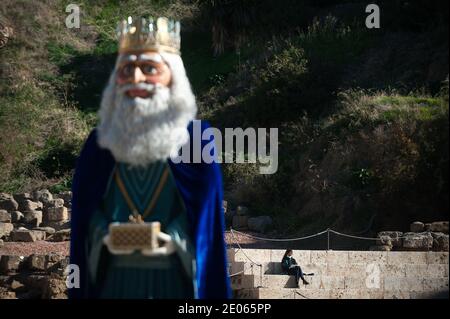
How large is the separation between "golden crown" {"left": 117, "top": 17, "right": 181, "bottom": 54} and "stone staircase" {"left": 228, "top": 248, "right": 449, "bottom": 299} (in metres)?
7.64

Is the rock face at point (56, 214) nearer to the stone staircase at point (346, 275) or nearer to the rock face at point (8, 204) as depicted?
the rock face at point (8, 204)

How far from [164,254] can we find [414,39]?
24.0 m

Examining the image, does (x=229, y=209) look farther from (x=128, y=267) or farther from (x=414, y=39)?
(x=128, y=267)

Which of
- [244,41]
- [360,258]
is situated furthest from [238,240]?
[244,41]

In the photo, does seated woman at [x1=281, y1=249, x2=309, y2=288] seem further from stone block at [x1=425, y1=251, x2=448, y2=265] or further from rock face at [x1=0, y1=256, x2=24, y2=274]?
rock face at [x1=0, y1=256, x2=24, y2=274]

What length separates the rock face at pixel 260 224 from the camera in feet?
75.3

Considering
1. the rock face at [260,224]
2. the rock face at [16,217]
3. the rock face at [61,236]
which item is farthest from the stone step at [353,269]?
the rock face at [16,217]

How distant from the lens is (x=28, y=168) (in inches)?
1138

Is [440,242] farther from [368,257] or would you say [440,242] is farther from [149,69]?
[149,69]

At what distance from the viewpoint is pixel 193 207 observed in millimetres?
6902

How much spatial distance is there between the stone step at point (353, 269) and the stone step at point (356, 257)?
11 centimetres

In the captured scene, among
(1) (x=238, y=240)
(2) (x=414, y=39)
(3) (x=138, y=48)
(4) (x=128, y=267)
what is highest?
(2) (x=414, y=39)

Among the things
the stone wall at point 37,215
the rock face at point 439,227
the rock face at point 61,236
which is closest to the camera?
the rock face at point 439,227

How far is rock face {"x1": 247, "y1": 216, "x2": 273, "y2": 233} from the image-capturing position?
22.9 m
